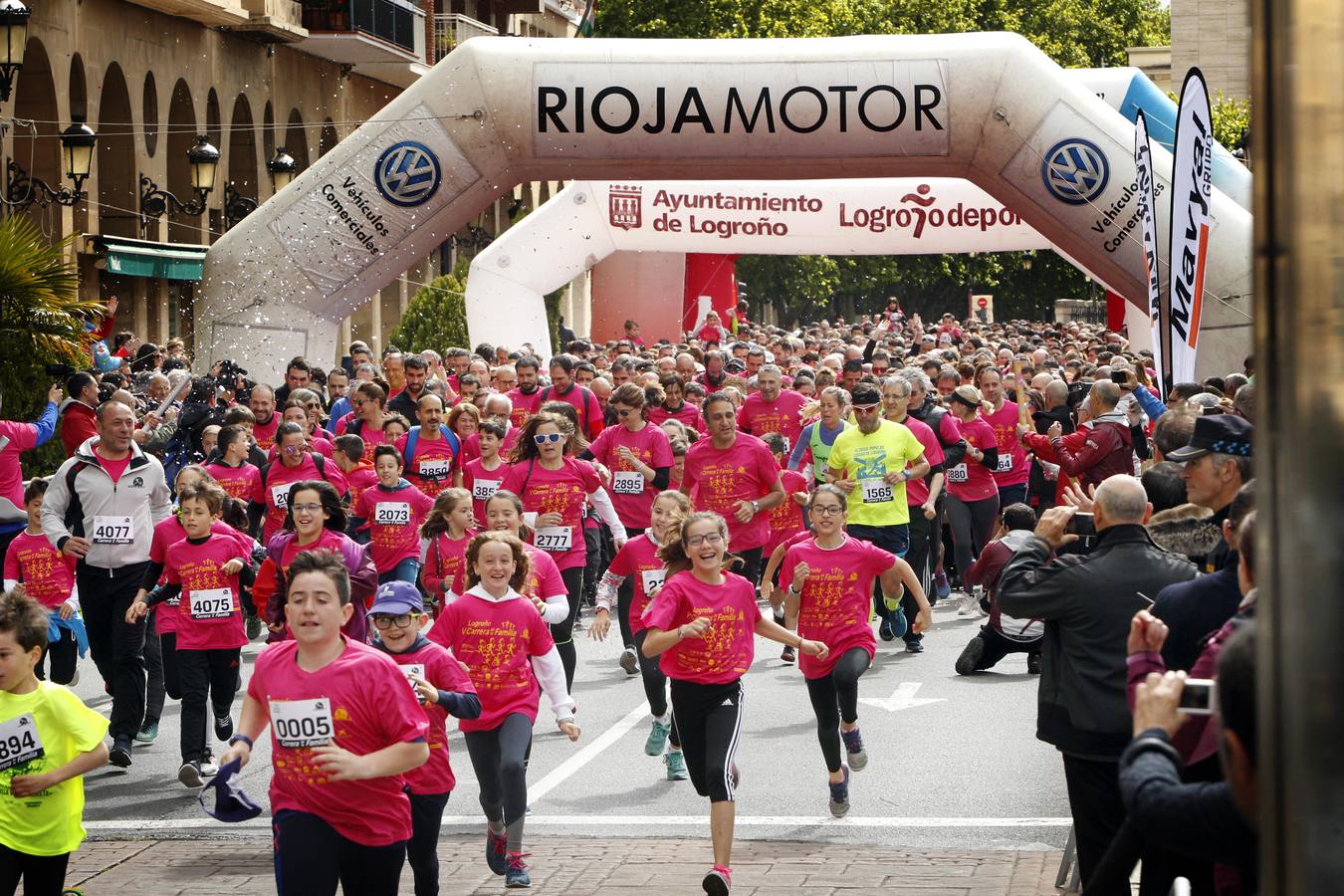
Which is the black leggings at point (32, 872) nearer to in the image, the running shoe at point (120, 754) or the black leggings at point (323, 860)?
the black leggings at point (323, 860)

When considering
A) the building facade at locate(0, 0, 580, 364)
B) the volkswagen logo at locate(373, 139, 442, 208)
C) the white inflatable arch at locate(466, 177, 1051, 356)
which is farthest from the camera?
the building facade at locate(0, 0, 580, 364)

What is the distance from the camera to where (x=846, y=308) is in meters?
90.8

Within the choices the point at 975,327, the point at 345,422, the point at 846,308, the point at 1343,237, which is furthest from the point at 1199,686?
the point at 846,308

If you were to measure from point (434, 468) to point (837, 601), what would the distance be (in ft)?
16.9

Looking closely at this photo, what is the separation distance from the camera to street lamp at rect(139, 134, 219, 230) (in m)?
22.7

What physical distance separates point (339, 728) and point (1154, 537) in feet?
9.18

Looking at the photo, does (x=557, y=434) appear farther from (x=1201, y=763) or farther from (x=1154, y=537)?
(x=1201, y=763)

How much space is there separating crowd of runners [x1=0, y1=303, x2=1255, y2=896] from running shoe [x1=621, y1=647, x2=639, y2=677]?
0.09ft

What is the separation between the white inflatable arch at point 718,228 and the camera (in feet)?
84.0

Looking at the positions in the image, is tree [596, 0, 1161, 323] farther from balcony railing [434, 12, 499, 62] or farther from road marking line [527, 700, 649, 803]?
road marking line [527, 700, 649, 803]

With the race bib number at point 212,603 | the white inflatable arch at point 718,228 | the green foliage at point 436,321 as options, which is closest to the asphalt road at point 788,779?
the race bib number at point 212,603

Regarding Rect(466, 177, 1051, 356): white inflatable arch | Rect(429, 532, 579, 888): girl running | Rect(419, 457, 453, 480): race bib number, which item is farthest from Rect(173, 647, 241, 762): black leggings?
Rect(466, 177, 1051, 356): white inflatable arch

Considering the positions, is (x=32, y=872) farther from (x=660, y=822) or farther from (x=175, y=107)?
(x=175, y=107)

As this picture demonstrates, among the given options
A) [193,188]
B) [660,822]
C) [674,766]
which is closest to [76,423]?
[674,766]
